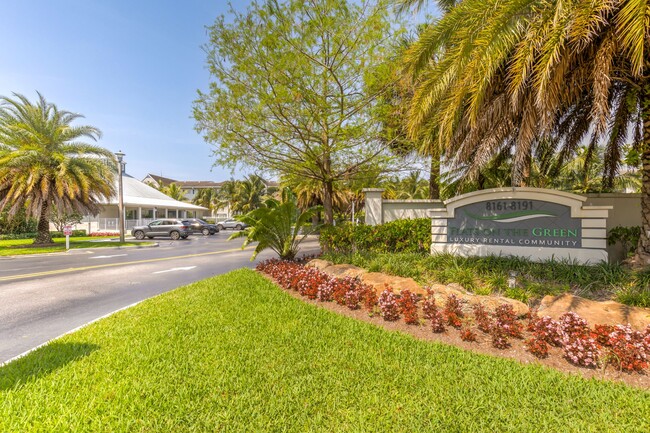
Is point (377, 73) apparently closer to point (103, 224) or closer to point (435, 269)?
point (435, 269)

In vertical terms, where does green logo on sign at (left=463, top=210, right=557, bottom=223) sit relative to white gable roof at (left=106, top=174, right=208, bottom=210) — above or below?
below

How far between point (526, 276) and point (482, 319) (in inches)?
97.2

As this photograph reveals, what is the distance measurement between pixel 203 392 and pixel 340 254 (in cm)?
632

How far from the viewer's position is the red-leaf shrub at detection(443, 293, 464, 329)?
15.4 ft

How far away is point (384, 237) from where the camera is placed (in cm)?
906

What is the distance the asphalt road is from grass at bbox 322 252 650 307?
5944 millimetres

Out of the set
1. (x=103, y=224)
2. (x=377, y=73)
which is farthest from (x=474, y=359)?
(x=103, y=224)

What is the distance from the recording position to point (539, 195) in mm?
6844

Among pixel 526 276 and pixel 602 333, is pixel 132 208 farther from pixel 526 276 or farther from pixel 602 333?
pixel 602 333

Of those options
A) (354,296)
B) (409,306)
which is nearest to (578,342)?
(409,306)

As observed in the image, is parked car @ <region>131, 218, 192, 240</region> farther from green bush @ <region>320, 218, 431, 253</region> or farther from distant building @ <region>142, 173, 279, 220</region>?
distant building @ <region>142, 173, 279, 220</region>

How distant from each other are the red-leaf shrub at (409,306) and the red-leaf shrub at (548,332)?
63.7 inches

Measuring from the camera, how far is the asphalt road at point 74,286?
5.41 m

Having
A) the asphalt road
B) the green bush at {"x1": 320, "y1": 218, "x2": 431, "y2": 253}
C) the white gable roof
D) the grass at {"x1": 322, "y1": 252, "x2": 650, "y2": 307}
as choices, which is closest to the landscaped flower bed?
the grass at {"x1": 322, "y1": 252, "x2": 650, "y2": 307}
